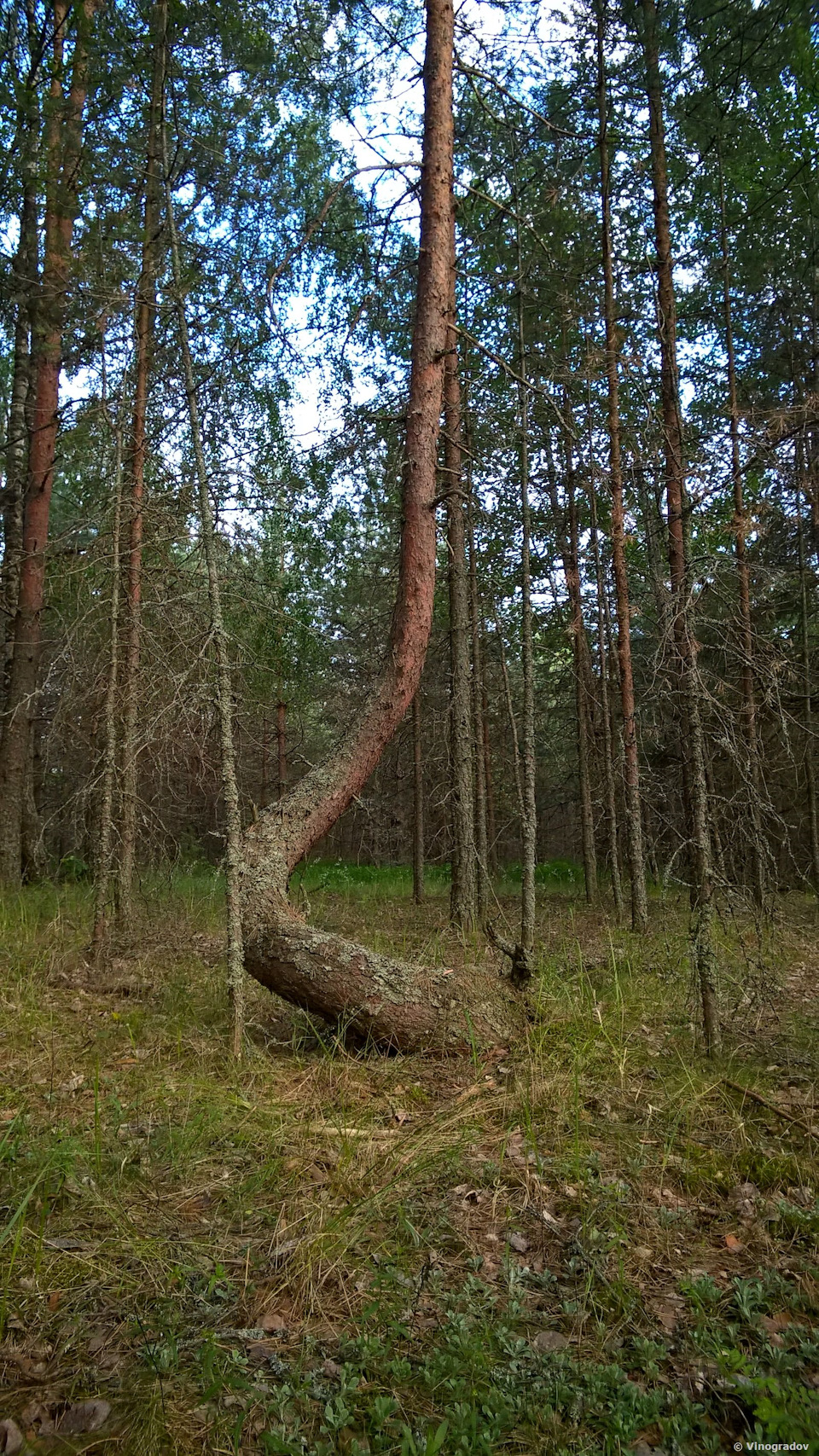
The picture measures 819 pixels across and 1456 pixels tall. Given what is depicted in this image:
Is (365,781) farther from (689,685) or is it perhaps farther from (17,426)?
(17,426)

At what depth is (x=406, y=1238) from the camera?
3.03 m

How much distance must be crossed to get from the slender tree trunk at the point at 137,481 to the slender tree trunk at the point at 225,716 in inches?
59.0

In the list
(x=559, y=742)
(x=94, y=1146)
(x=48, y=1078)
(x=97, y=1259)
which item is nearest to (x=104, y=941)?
(x=48, y=1078)

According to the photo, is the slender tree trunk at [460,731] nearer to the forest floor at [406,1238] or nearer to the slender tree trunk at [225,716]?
the forest floor at [406,1238]

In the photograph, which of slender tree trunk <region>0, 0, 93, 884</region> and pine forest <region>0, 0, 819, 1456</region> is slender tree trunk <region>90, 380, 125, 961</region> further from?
slender tree trunk <region>0, 0, 93, 884</region>

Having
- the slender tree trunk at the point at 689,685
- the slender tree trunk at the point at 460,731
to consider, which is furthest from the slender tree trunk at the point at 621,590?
the slender tree trunk at the point at 689,685

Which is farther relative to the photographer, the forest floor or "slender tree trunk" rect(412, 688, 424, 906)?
"slender tree trunk" rect(412, 688, 424, 906)

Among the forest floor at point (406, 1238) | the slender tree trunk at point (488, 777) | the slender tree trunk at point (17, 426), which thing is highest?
the slender tree trunk at point (17, 426)

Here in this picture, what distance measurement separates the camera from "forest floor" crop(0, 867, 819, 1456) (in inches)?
86.0

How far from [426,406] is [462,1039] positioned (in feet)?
14.9

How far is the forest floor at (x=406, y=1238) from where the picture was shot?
7.17ft

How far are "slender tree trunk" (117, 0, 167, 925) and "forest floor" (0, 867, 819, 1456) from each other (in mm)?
1979

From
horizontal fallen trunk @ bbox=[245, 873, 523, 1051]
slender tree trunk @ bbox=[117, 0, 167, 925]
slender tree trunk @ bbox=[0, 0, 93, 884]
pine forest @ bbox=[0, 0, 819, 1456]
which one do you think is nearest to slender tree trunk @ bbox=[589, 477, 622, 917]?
pine forest @ bbox=[0, 0, 819, 1456]

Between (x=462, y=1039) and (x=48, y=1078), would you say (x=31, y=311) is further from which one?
(x=462, y=1039)
